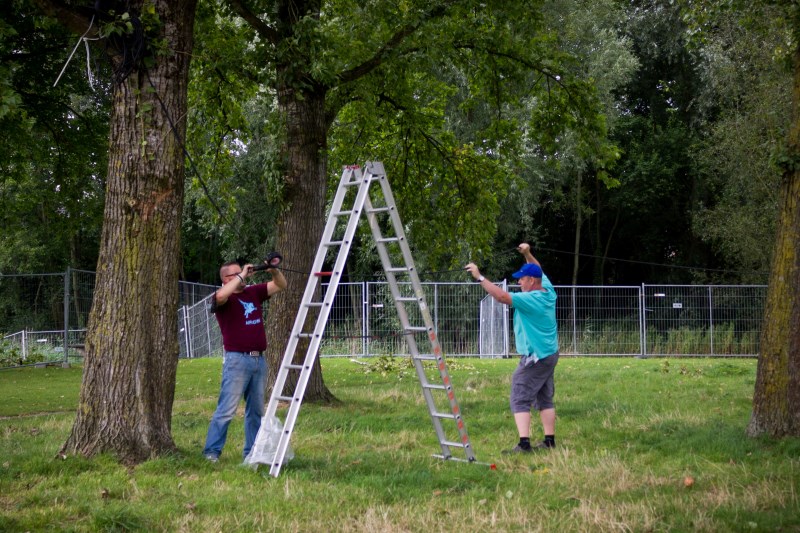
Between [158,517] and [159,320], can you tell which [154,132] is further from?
[158,517]

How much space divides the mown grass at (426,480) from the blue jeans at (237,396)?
0.80 feet

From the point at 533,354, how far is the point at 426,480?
81.2 inches

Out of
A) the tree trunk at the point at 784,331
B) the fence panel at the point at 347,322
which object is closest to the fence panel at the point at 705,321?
the fence panel at the point at 347,322

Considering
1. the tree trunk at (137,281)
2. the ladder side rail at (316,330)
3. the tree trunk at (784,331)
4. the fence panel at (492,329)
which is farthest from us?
the fence panel at (492,329)

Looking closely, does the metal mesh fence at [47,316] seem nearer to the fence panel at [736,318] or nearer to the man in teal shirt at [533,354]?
the man in teal shirt at [533,354]

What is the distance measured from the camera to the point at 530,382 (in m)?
8.61

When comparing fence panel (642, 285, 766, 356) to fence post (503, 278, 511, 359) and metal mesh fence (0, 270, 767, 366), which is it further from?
fence post (503, 278, 511, 359)

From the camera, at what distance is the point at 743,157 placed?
92.1 feet

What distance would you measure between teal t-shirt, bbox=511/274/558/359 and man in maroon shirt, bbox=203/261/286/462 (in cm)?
236

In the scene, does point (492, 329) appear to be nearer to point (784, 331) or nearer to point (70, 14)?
point (784, 331)

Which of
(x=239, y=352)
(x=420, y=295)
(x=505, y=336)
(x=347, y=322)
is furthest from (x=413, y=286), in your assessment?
(x=347, y=322)

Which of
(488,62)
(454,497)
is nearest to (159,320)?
(454,497)

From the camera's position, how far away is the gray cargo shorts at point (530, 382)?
8547mm

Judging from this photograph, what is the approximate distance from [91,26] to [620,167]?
1239 inches
